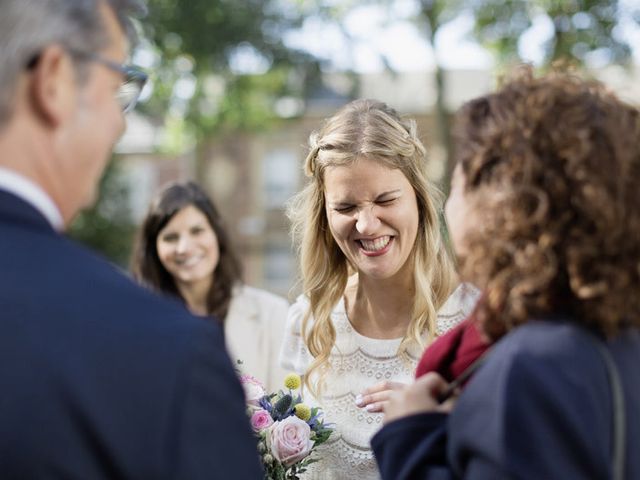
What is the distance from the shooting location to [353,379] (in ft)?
11.6

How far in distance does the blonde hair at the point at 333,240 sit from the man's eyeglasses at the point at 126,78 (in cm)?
151

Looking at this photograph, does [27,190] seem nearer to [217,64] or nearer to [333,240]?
[333,240]

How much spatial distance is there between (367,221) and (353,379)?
60 cm

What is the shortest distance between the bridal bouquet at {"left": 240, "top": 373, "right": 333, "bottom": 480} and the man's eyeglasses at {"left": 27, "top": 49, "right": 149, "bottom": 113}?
4.10ft

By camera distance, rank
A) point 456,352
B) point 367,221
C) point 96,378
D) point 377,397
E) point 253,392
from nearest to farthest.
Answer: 1. point 96,378
2. point 456,352
3. point 377,397
4. point 253,392
5. point 367,221

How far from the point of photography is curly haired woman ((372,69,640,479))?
1.71m

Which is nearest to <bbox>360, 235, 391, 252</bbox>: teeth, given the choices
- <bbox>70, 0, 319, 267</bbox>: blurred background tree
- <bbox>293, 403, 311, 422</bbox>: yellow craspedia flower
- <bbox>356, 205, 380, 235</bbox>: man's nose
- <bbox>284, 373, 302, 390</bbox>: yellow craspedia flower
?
<bbox>356, 205, 380, 235</bbox>: man's nose

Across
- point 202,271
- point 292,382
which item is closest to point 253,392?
point 292,382

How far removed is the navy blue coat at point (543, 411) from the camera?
5.56 ft

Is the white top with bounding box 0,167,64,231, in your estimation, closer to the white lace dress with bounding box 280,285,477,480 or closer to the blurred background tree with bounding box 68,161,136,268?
the white lace dress with bounding box 280,285,477,480

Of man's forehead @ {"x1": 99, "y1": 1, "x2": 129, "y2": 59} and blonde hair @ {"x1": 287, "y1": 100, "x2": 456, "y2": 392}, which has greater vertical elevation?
man's forehead @ {"x1": 99, "y1": 1, "x2": 129, "y2": 59}

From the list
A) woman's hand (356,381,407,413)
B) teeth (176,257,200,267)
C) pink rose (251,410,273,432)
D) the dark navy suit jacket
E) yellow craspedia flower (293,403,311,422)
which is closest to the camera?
the dark navy suit jacket

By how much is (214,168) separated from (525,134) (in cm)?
3266

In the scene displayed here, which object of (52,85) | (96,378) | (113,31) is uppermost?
(113,31)
